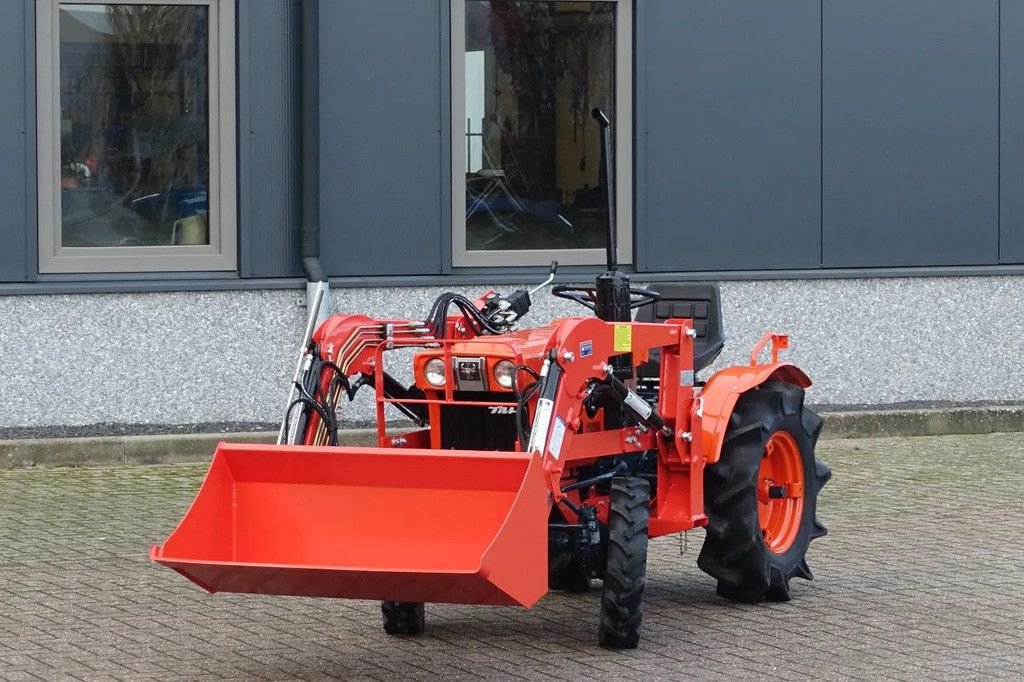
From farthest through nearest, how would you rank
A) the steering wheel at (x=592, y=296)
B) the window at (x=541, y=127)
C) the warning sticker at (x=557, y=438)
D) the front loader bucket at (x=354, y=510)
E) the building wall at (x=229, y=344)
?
the window at (x=541, y=127) → the building wall at (x=229, y=344) → the steering wheel at (x=592, y=296) → the warning sticker at (x=557, y=438) → the front loader bucket at (x=354, y=510)

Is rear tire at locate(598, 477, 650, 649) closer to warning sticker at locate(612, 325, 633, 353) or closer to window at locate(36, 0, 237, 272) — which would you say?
warning sticker at locate(612, 325, 633, 353)

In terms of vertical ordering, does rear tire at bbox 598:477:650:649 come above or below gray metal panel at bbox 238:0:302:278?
below

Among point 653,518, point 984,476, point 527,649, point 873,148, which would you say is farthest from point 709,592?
point 873,148

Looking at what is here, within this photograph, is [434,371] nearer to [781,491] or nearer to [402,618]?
[402,618]

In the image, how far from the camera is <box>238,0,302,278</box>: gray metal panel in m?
12.6

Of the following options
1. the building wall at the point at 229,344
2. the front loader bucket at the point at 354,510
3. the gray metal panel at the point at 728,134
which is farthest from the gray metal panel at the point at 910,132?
the front loader bucket at the point at 354,510

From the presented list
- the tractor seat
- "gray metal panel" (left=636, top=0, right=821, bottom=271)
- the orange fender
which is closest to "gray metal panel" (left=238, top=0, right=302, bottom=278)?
"gray metal panel" (left=636, top=0, right=821, bottom=271)

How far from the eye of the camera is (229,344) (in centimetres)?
1252

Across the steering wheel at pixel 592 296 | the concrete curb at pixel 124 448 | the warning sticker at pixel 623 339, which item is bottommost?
the concrete curb at pixel 124 448

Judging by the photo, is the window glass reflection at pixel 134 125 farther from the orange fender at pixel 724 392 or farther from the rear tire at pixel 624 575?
the rear tire at pixel 624 575

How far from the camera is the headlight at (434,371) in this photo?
718cm

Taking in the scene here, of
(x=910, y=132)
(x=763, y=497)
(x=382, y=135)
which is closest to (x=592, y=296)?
(x=763, y=497)

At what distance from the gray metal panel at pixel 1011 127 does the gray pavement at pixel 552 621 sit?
4.58m

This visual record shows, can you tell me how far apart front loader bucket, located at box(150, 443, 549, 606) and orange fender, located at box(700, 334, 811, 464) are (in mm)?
1329
